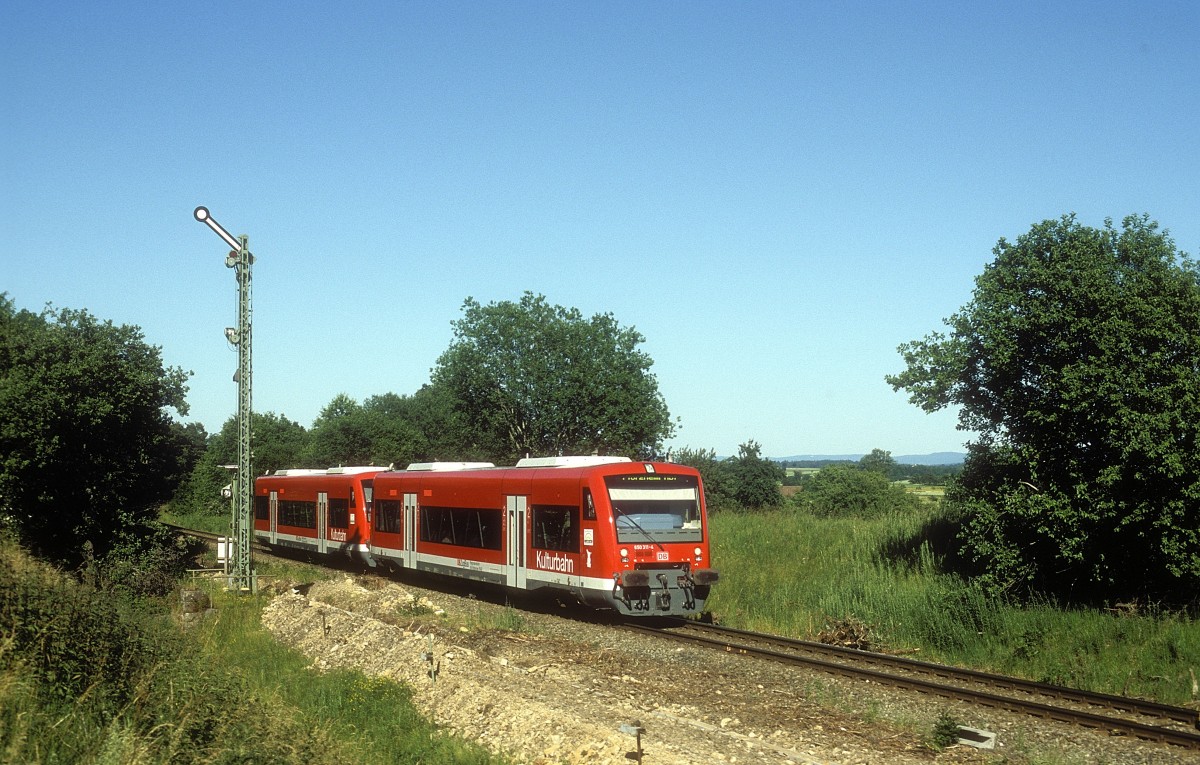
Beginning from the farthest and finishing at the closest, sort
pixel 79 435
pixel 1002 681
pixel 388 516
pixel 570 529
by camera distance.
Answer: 1. pixel 388 516
2. pixel 79 435
3. pixel 570 529
4. pixel 1002 681

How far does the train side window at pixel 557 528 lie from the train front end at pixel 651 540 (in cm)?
48

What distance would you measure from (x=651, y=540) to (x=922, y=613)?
16.7 feet

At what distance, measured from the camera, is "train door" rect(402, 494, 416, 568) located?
84.1 feet

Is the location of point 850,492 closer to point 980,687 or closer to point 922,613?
point 922,613

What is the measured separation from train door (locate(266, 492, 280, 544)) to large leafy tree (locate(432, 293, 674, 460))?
12.8 m

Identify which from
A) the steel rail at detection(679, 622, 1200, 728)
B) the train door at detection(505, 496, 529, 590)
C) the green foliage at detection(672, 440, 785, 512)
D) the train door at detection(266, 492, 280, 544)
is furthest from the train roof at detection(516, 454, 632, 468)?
the green foliage at detection(672, 440, 785, 512)

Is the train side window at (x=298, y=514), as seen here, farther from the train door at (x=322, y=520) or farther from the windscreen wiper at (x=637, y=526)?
the windscreen wiper at (x=637, y=526)

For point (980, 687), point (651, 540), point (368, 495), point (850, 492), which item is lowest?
point (980, 687)

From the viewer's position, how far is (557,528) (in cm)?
1920

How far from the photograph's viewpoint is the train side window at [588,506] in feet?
59.0

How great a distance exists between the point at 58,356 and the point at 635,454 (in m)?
28.3

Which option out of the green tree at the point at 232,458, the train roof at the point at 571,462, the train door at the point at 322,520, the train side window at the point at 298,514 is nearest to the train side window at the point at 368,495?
the train door at the point at 322,520

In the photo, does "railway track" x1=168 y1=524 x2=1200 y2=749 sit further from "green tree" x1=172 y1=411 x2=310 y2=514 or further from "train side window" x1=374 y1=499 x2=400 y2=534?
"green tree" x1=172 y1=411 x2=310 y2=514

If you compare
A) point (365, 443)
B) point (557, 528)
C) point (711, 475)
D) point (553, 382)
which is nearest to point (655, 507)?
point (557, 528)
